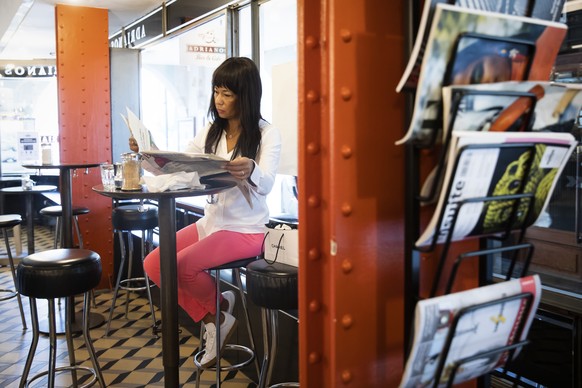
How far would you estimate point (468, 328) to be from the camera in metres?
1.01

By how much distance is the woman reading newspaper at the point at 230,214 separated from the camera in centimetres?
230

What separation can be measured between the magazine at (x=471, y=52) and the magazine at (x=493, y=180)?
0.08m

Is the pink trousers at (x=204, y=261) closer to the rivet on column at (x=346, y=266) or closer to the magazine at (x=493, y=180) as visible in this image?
the rivet on column at (x=346, y=266)

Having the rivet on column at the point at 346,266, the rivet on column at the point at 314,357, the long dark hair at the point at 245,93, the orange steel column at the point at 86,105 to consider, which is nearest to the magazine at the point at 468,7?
the rivet on column at the point at 346,266

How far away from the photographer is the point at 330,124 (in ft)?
3.43

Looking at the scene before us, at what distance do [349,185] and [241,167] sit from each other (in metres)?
0.95

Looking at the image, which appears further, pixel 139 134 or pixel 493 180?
pixel 139 134

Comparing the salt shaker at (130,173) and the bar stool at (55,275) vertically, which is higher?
the salt shaker at (130,173)

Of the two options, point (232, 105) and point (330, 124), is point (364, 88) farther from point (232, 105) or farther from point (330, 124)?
point (232, 105)

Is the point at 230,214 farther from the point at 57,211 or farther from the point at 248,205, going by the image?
the point at 57,211

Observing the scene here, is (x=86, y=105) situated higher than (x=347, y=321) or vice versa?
(x=86, y=105)

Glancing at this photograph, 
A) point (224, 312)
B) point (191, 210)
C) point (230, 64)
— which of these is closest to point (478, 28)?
point (230, 64)

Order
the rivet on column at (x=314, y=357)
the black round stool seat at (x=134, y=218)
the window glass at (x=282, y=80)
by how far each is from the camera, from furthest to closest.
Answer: the black round stool seat at (x=134, y=218)
the window glass at (x=282, y=80)
the rivet on column at (x=314, y=357)

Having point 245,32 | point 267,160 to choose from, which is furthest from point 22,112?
point 267,160
